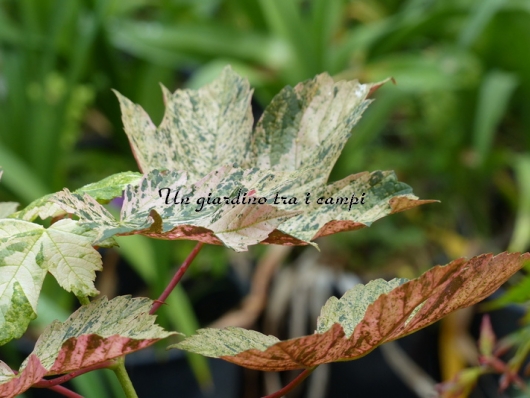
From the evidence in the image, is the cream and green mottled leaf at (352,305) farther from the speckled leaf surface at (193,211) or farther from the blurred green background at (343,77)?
the blurred green background at (343,77)

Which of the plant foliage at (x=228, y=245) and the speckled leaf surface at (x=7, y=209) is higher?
the speckled leaf surface at (x=7, y=209)

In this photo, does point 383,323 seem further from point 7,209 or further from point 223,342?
point 7,209

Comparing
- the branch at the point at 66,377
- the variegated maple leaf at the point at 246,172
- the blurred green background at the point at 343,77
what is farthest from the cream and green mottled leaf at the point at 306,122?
the blurred green background at the point at 343,77

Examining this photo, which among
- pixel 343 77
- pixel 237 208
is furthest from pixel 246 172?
pixel 343 77

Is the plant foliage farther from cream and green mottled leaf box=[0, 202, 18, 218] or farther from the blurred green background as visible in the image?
the blurred green background

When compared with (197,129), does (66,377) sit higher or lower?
lower

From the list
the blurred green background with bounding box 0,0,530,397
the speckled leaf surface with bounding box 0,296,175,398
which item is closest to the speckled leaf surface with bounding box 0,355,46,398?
the speckled leaf surface with bounding box 0,296,175,398
